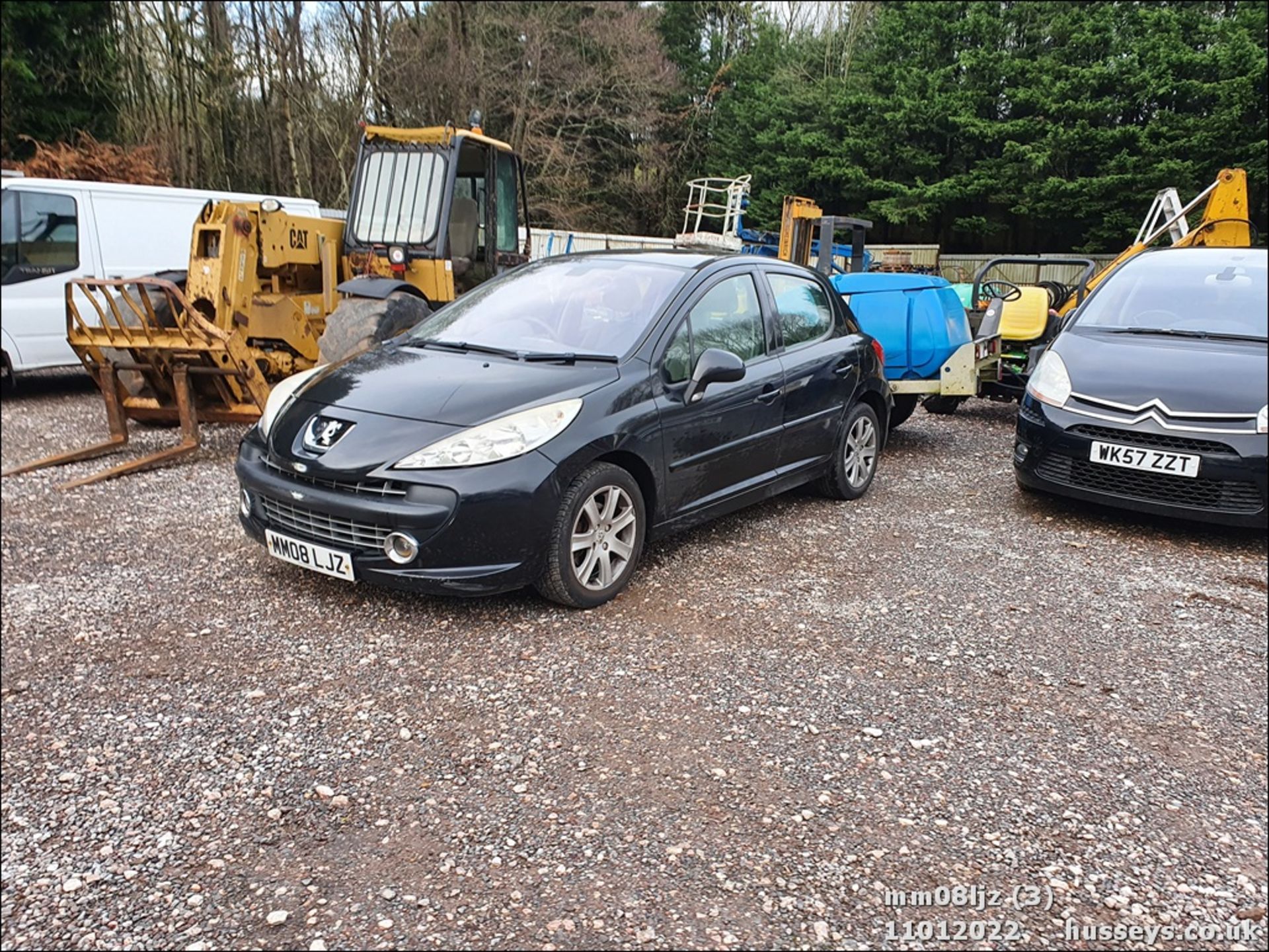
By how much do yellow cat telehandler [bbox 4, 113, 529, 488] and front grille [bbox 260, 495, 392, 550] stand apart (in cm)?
296

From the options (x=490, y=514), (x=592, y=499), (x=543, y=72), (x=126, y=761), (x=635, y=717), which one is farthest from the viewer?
(x=543, y=72)

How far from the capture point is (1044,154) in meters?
→ 1.26

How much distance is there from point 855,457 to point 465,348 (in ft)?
8.91

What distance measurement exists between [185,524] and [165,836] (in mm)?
3216

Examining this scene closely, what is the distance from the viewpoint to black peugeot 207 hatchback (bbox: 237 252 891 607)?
153 inches

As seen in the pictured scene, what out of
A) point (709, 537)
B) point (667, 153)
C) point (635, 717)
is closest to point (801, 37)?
point (667, 153)

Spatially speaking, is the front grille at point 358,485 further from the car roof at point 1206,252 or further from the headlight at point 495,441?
the car roof at point 1206,252

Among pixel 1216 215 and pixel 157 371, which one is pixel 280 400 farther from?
pixel 1216 215

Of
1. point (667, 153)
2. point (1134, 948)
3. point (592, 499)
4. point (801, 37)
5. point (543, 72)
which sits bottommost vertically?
point (1134, 948)

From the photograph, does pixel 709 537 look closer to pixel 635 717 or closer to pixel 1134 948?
pixel 635 717

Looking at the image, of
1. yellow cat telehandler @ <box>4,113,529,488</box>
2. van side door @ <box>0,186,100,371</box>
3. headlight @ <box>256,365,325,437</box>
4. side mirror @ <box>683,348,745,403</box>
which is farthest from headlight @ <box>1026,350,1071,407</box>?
van side door @ <box>0,186,100,371</box>

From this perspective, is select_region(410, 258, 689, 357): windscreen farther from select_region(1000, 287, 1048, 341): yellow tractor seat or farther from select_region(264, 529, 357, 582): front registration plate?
select_region(1000, 287, 1048, 341): yellow tractor seat

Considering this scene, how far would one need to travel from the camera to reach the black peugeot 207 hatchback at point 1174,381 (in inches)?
22.3

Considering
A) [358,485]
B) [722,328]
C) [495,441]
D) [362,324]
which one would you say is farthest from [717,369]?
[362,324]
